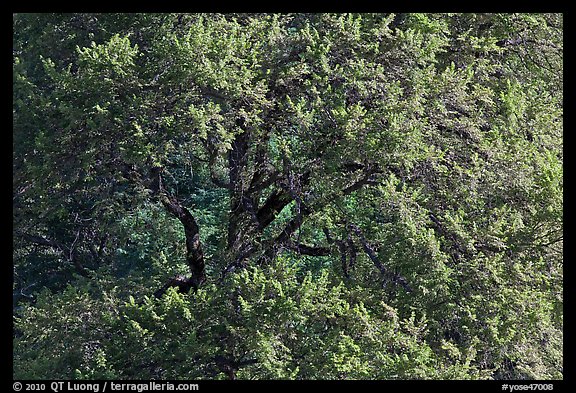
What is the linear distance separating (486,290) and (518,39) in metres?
4.40

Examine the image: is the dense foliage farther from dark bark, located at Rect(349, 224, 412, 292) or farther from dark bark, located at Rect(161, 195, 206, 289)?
dark bark, located at Rect(161, 195, 206, 289)

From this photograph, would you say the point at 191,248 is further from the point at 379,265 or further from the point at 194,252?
the point at 379,265

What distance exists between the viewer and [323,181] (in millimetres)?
12383

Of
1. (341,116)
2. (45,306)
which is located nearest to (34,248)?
(45,306)

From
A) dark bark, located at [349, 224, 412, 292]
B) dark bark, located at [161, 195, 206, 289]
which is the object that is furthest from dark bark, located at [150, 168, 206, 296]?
dark bark, located at [349, 224, 412, 292]

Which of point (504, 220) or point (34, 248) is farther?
point (34, 248)

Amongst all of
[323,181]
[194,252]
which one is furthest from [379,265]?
[194,252]

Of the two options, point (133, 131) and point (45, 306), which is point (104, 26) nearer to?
point (133, 131)

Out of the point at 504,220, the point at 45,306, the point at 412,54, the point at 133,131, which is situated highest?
the point at 412,54

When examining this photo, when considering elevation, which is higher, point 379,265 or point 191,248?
point 191,248

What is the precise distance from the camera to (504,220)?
1265cm

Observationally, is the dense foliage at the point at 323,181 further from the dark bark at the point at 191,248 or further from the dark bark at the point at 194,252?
the dark bark at the point at 194,252

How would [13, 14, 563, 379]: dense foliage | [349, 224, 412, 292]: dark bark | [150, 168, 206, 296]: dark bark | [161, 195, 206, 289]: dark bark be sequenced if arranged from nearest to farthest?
[13, 14, 563, 379]: dense foliage → [349, 224, 412, 292]: dark bark → [150, 168, 206, 296]: dark bark → [161, 195, 206, 289]: dark bark

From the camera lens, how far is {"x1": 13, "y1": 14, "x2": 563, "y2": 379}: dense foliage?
1206 cm
